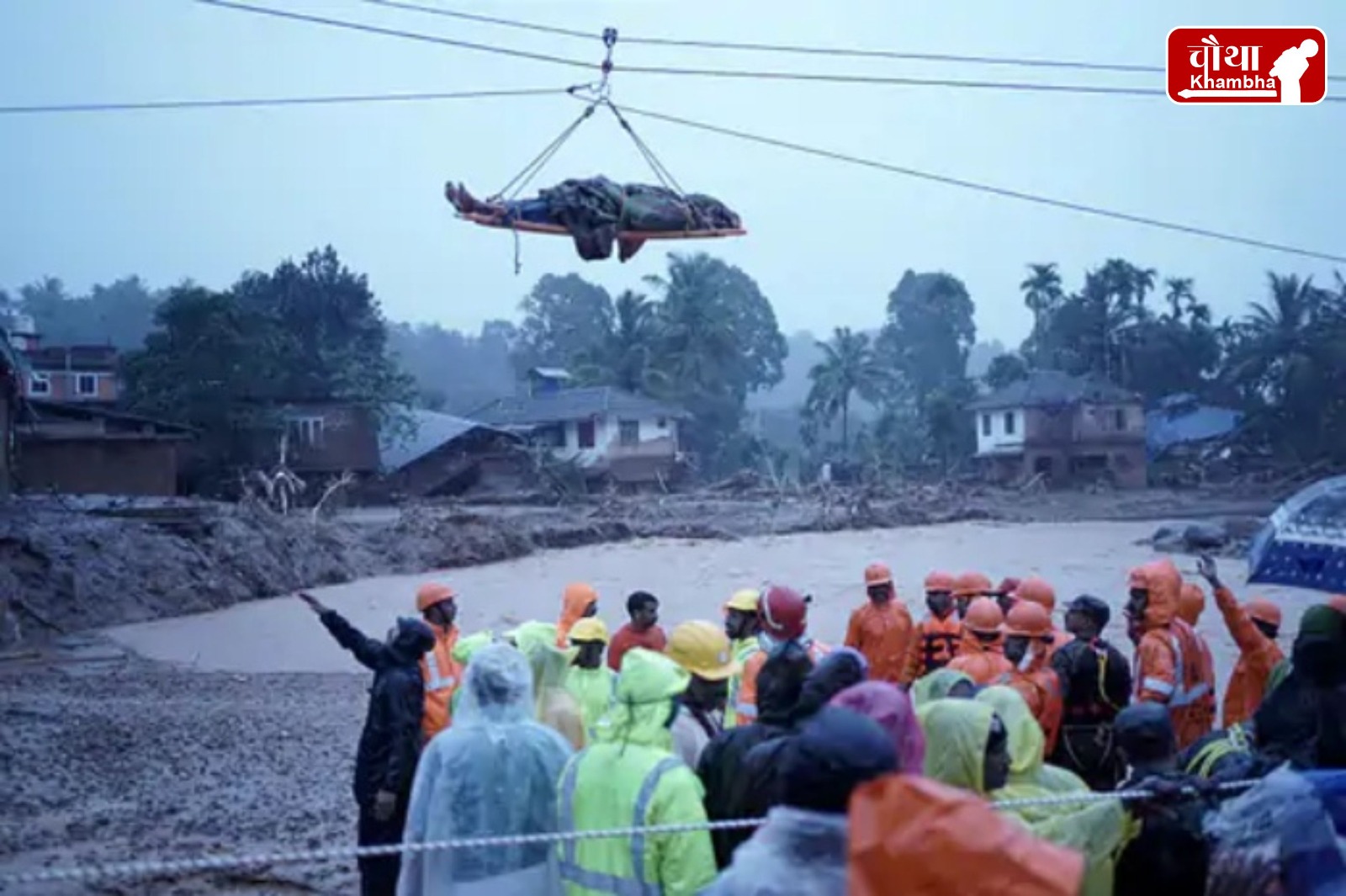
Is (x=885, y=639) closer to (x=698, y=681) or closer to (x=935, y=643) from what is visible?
(x=935, y=643)

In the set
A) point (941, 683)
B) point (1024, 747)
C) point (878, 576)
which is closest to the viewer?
point (1024, 747)

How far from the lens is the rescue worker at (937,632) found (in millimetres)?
8198

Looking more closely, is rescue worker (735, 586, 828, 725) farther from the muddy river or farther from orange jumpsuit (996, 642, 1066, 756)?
the muddy river

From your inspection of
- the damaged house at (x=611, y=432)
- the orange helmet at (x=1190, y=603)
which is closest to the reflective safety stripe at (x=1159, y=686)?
the orange helmet at (x=1190, y=603)

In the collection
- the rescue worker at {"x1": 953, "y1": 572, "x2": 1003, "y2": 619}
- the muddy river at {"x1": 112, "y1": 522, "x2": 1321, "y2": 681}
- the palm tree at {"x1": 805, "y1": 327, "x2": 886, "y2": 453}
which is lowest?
the muddy river at {"x1": 112, "y1": 522, "x2": 1321, "y2": 681}

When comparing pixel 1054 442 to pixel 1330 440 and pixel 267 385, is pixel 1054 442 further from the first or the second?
pixel 267 385

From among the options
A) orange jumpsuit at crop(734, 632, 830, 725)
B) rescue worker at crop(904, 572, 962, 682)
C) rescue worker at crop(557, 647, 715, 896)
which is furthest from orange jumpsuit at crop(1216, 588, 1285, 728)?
rescue worker at crop(557, 647, 715, 896)

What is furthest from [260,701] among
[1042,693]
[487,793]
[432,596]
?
[487,793]

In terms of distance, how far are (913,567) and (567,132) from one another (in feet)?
79.5

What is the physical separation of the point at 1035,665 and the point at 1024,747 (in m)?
2.59

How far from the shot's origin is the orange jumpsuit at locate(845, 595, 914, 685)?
866 cm

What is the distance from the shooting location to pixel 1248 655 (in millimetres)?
6668

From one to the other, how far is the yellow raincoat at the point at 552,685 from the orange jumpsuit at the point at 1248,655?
3311mm

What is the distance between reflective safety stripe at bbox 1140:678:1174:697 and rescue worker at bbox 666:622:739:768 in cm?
274
